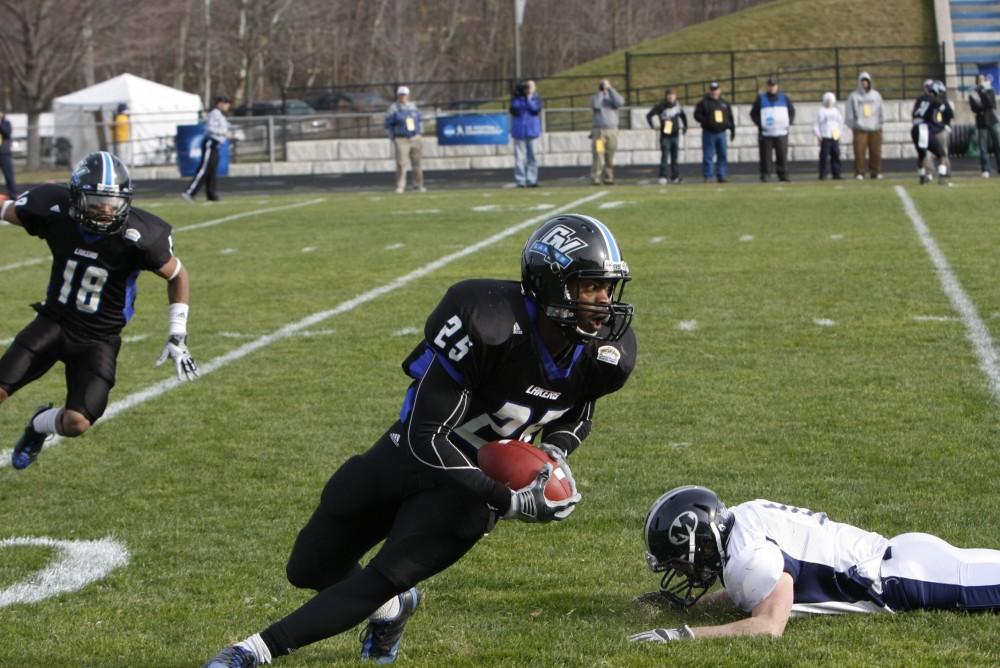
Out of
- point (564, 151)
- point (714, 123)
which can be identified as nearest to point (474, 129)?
point (564, 151)

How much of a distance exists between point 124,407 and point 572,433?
15.0 feet

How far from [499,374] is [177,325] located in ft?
10.9

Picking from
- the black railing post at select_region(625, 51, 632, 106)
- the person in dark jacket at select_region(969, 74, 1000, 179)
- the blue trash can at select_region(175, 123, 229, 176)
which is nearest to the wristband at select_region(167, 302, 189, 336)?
the person in dark jacket at select_region(969, 74, 1000, 179)

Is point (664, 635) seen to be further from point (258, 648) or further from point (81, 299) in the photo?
point (81, 299)

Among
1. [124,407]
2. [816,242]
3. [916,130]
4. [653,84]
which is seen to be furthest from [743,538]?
[653,84]

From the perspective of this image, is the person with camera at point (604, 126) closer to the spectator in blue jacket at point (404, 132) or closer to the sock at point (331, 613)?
the spectator in blue jacket at point (404, 132)

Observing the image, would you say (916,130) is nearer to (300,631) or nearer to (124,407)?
(124,407)

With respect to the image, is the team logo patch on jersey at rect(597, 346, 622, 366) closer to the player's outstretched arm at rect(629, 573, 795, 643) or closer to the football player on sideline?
the football player on sideline

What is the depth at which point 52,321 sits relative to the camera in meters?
6.57

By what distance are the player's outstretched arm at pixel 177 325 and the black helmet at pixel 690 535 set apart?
3.00m

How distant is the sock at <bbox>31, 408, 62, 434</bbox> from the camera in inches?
252

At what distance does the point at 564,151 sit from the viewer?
3005 centimetres

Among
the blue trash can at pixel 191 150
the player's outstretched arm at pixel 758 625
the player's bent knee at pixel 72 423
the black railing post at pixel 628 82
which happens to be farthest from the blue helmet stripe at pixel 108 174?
the black railing post at pixel 628 82

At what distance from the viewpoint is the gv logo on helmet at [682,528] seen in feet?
14.0
